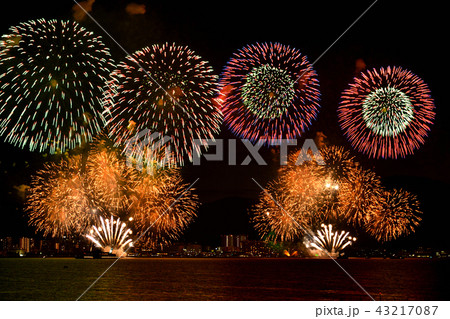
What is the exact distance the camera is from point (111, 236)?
6806 centimetres

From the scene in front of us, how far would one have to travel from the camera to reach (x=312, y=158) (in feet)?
243

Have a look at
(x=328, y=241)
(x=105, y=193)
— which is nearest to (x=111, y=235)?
(x=105, y=193)

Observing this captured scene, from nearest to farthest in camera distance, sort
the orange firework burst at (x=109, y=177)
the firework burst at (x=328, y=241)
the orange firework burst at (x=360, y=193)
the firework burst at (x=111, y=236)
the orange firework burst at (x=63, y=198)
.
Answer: the orange firework burst at (x=63, y=198)
the orange firework burst at (x=109, y=177)
the firework burst at (x=111, y=236)
the orange firework burst at (x=360, y=193)
the firework burst at (x=328, y=241)

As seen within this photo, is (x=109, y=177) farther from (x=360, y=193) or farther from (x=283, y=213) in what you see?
(x=360, y=193)

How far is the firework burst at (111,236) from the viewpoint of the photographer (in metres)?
66.9

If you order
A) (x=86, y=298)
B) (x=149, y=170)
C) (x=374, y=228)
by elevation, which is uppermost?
(x=149, y=170)

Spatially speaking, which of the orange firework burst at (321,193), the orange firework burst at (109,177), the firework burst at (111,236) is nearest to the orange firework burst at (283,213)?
the orange firework burst at (321,193)

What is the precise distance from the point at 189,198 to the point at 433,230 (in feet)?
479

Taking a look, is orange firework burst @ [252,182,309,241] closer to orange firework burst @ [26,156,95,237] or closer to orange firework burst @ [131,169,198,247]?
orange firework burst @ [131,169,198,247]

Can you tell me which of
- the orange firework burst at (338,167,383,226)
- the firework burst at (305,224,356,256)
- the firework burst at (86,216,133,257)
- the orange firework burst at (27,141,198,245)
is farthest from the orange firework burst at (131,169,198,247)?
the firework burst at (305,224,356,256)

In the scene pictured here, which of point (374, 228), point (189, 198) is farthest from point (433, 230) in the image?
point (189, 198)

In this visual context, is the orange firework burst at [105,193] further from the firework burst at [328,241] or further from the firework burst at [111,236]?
the firework burst at [328,241]

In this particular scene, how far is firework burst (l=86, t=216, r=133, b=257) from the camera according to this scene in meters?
66.9
